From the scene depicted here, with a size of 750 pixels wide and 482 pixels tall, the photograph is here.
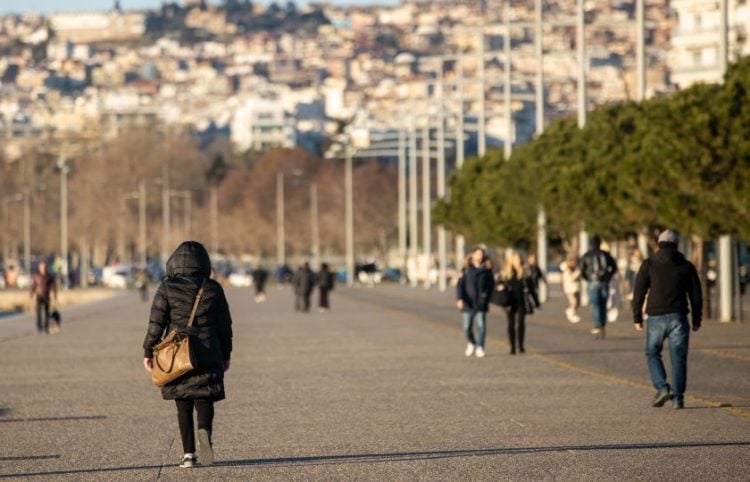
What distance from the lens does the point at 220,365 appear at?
16797 millimetres

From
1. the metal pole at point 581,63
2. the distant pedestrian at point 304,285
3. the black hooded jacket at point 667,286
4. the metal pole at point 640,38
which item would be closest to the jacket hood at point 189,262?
the black hooded jacket at point 667,286

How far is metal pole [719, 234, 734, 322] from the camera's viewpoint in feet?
154

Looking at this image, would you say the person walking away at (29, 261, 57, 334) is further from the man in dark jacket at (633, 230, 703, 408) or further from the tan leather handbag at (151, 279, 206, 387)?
the tan leather handbag at (151, 279, 206, 387)

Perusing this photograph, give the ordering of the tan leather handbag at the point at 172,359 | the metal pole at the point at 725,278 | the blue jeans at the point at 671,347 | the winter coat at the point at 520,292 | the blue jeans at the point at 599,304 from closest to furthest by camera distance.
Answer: the tan leather handbag at the point at 172,359
the blue jeans at the point at 671,347
the winter coat at the point at 520,292
the blue jeans at the point at 599,304
the metal pole at the point at 725,278

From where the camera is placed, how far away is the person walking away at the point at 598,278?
39344mm

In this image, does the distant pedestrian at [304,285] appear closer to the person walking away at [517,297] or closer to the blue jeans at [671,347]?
the person walking away at [517,297]

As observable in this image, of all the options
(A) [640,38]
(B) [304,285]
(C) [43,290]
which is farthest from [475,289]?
(B) [304,285]

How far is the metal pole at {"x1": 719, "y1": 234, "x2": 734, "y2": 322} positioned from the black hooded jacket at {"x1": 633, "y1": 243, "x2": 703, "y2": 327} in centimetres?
2403

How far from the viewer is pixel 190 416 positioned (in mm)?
16969

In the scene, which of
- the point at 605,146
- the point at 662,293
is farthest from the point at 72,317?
the point at 662,293

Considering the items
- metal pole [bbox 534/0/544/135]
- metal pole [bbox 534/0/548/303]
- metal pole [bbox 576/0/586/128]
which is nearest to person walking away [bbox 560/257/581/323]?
metal pole [bbox 576/0/586/128]

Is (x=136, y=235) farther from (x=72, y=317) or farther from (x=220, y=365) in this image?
(x=220, y=365)

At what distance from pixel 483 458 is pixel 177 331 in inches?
101

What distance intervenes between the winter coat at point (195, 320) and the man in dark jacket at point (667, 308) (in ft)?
21.3
